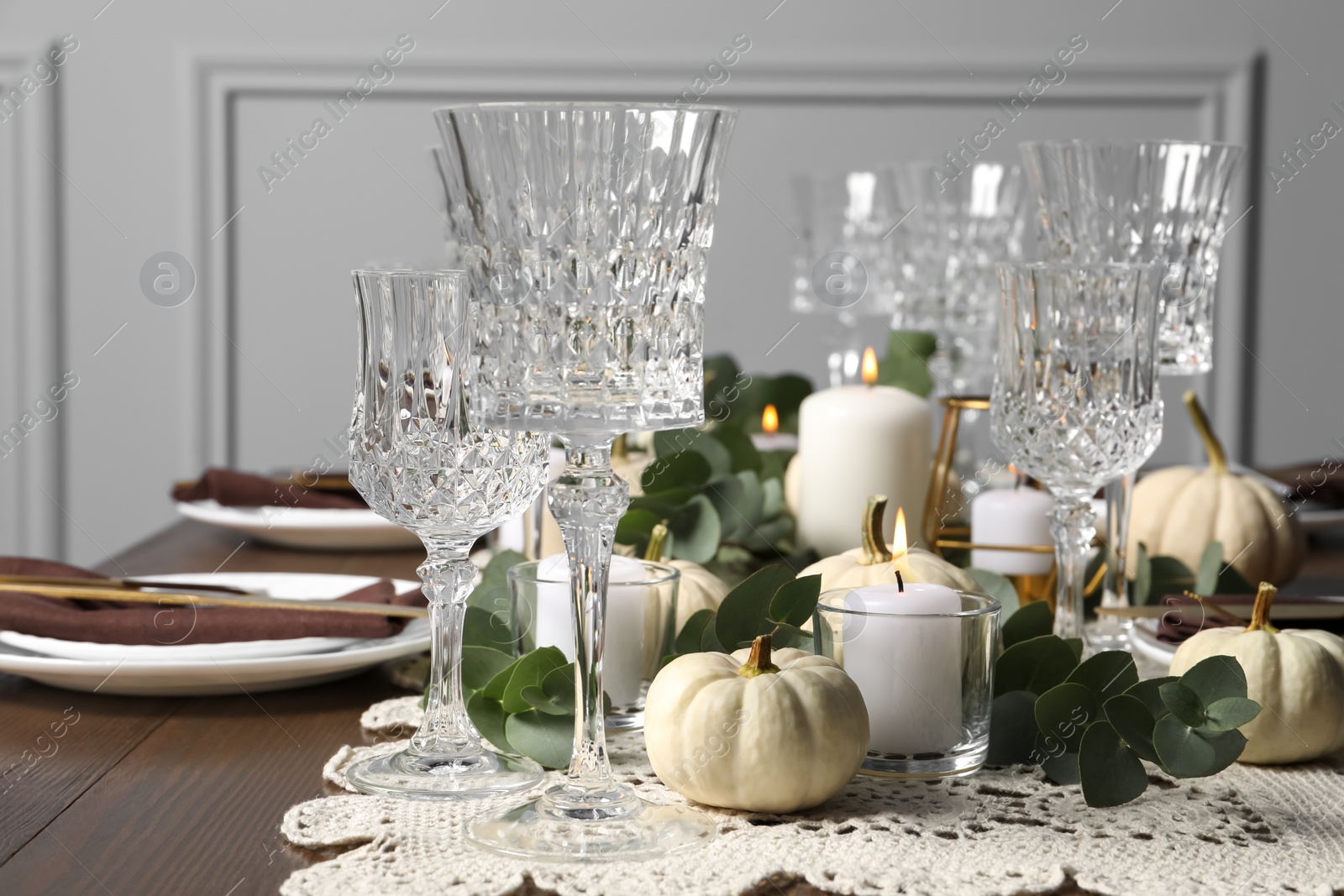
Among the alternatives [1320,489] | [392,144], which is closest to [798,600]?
[1320,489]

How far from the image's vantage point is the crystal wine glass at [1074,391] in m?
0.95

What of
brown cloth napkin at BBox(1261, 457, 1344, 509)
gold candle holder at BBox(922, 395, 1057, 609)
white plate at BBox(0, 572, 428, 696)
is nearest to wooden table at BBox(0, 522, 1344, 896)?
white plate at BBox(0, 572, 428, 696)

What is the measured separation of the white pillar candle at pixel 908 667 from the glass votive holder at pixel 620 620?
0.13 m

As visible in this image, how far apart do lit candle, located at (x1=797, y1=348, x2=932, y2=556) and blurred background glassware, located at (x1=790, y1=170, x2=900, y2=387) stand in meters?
0.82

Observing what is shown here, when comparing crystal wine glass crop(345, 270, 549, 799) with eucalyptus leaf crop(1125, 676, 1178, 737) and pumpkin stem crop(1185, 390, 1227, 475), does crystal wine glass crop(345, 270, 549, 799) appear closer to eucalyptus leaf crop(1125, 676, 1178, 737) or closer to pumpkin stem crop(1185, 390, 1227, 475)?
eucalyptus leaf crop(1125, 676, 1178, 737)

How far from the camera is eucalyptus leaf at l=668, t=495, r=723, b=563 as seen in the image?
1104 mm

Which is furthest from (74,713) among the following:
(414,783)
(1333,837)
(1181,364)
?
(1181,364)

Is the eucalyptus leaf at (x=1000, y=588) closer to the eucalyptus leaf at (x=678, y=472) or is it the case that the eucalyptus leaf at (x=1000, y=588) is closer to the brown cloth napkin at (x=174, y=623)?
the eucalyptus leaf at (x=678, y=472)

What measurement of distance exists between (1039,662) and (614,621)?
255 millimetres

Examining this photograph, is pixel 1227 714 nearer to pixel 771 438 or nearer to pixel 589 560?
pixel 589 560

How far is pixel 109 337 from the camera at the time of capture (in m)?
3.75

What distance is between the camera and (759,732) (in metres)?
0.67

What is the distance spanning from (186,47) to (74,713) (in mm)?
3143

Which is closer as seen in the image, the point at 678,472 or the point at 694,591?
the point at 694,591
